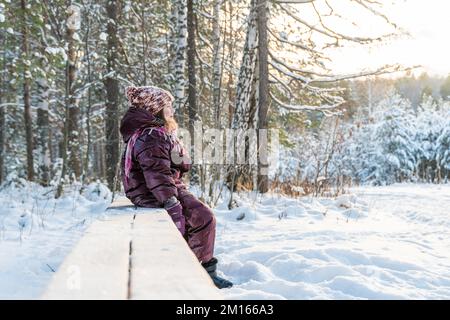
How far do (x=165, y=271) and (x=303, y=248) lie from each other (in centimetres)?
273

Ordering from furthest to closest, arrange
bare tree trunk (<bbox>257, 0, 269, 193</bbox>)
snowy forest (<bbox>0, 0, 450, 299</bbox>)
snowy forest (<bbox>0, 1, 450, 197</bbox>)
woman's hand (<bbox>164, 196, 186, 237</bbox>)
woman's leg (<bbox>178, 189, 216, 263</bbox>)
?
1. bare tree trunk (<bbox>257, 0, 269, 193</bbox>)
2. snowy forest (<bbox>0, 1, 450, 197</bbox>)
3. snowy forest (<bbox>0, 0, 450, 299</bbox>)
4. woman's leg (<bbox>178, 189, 216, 263</bbox>)
5. woman's hand (<bbox>164, 196, 186, 237</bbox>)

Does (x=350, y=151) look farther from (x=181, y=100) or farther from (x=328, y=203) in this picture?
(x=328, y=203)

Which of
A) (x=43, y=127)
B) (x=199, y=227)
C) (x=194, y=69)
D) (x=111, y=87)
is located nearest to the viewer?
(x=199, y=227)

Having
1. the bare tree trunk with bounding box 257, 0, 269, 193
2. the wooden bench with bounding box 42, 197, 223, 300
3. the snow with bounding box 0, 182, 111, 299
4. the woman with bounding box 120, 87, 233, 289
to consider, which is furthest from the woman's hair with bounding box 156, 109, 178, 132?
the bare tree trunk with bounding box 257, 0, 269, 193

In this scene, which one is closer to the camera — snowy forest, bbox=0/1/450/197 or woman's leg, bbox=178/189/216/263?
woman's leg, bbox=178/189/216/263

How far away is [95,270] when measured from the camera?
1.47 m

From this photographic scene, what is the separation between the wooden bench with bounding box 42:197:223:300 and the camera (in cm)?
126

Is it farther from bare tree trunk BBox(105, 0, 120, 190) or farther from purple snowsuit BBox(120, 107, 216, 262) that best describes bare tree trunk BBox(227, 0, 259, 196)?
purple snowsuit BBox(120, 107, 216, 262)

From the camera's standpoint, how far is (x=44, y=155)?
12.1m

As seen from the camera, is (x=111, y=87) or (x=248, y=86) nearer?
(x=248, y=86)

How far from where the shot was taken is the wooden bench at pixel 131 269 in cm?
126

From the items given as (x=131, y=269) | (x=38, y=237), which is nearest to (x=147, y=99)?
(x=131, y=269)

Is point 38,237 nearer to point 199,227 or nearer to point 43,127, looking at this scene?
point 199,227
